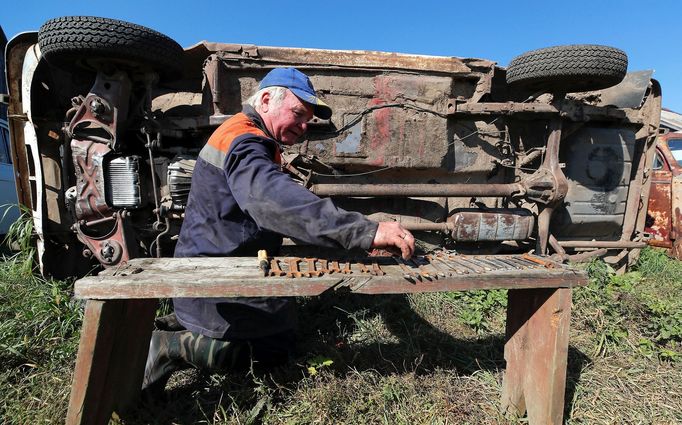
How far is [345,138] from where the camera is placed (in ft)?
12.0

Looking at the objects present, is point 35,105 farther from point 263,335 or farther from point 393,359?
point 393,359

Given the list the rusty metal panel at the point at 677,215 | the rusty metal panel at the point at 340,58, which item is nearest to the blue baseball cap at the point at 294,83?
the rusty metal panel at the point at 340,58

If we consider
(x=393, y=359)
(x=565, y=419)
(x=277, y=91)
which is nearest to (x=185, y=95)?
(x=277, y=91)

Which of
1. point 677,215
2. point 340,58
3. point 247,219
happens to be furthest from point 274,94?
point 677,215

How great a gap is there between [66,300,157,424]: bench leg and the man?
146 mm

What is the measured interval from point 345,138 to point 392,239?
2.16 meters

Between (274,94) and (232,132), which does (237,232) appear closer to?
(232,132)

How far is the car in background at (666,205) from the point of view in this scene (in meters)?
5.13

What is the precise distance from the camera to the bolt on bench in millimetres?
1545

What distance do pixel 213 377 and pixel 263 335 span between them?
20.6 inches

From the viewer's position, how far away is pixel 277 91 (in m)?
2.05

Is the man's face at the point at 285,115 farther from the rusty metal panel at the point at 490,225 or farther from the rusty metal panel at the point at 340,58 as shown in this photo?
the rusty metal panel at the point at 490,225

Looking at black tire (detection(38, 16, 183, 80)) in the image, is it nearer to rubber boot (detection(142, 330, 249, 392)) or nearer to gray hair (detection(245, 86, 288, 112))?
gray hair (detection(245, 86, 288, 112))

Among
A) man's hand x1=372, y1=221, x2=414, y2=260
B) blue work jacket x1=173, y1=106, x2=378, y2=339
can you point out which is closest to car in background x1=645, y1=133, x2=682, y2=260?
man's hand x1=372, y1=221, x2=414, y2=260
